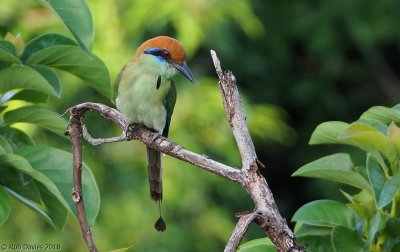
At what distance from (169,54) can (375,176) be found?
3.71ft

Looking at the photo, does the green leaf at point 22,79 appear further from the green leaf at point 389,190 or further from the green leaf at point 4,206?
the green leaf at point 389,190

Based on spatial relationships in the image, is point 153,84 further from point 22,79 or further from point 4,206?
point 4,206

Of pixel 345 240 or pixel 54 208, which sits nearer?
pixel 345 240

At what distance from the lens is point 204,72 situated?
646 cm

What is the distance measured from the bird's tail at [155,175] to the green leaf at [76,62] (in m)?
0.46

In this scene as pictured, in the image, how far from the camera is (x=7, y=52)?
1.72 meters

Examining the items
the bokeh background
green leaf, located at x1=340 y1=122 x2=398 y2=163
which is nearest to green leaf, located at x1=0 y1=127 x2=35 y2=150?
green leaf, located at x1=340 y1=122 x2=398 y2=163

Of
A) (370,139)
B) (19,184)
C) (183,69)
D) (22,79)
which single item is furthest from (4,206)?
(183,69)

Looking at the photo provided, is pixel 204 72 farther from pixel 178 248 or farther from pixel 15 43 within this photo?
pixel 15 43

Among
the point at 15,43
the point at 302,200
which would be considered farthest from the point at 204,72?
the point at 15,43

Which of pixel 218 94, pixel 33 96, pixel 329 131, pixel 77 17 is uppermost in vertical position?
pixel 218 94

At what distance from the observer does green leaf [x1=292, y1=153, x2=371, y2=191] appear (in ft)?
5.43

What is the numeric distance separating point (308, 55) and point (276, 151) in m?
0.91

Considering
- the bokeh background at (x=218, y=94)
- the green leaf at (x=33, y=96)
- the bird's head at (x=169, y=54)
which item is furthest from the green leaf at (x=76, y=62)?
the bokeh background at (x=218, y=94)
